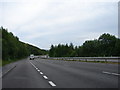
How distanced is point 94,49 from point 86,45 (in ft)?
24.1

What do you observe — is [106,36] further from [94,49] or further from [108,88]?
[108,88]

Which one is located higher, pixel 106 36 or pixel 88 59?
pixel 106 36

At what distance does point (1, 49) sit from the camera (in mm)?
53281

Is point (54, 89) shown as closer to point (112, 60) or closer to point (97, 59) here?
point (112, 60)

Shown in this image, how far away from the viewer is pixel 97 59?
3825 centimetres

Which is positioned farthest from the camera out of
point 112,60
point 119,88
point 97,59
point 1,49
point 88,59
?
point 1,49

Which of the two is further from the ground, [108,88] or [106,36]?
[106,36]

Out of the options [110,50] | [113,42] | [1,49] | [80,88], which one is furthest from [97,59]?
[113,42]

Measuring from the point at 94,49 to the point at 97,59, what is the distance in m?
111

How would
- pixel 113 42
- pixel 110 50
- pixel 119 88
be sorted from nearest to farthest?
pixel 119 88 → pixel 110 50 → pixel 113 42

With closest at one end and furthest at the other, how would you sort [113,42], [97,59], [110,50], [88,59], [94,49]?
[97,59], [88,59], [110,50], [113,42], [94,49]

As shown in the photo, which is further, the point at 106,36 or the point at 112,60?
the point at 106,36

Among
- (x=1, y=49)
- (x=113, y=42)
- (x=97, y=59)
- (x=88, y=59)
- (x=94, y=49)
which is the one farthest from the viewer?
(x=94, y=49)

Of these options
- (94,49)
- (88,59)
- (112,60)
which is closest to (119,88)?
(112,60)
